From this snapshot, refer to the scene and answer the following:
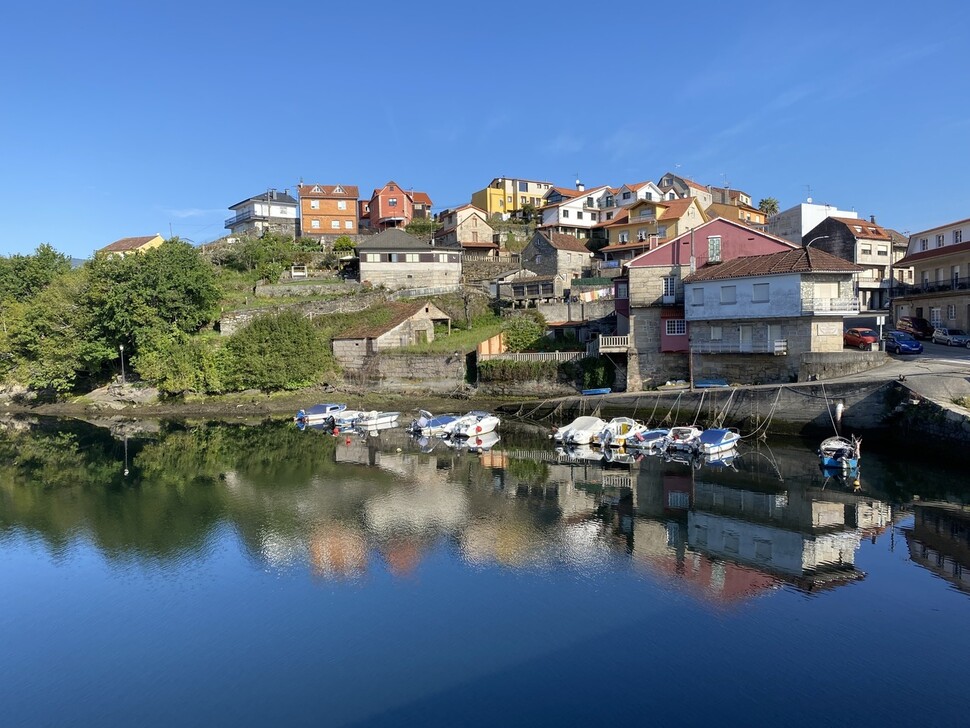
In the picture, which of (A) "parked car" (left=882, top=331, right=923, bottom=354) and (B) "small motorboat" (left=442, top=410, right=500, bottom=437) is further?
(B) "small motorboat" (left=442, top=410, right=500, bottom=437)

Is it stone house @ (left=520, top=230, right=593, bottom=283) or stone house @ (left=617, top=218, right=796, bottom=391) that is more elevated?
stone house @ (left=520, top=230, right=593, bottom=283)

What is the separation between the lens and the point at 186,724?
485 inches

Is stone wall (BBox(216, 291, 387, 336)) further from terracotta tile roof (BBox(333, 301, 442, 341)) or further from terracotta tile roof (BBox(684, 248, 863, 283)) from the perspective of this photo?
terracotta tile roof (BBox(684, 248, 863, 283))

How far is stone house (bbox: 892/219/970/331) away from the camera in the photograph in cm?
4444

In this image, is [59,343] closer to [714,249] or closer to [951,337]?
[714,249]

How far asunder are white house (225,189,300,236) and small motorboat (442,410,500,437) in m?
49.0

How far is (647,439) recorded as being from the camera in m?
33.9

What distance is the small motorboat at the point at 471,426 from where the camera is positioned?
1505 inches

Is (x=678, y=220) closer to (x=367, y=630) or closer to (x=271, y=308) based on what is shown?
(x=271, y=308)

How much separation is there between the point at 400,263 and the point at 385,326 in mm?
11701

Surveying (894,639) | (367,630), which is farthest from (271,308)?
(894,639)

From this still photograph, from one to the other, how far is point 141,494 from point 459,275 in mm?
39315

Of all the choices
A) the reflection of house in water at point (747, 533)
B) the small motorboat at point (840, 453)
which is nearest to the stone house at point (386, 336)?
the reflection of house in water at point (747, 533)

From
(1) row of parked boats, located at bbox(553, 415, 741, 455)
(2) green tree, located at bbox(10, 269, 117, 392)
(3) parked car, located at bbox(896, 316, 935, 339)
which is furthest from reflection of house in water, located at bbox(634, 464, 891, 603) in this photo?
(2) green tree, located at bbox(10, 269, 117, 392)
